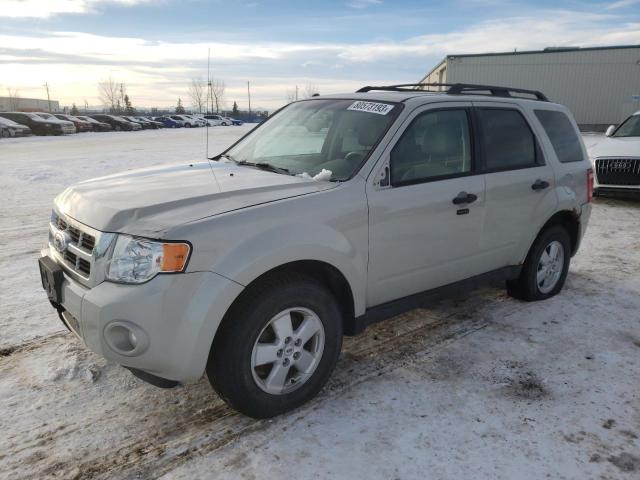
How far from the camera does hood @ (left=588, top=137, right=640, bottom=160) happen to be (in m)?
9.06

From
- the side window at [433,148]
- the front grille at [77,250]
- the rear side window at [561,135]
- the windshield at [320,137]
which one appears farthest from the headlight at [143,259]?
the rear side window at [561,135]

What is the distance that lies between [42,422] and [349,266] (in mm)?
1901

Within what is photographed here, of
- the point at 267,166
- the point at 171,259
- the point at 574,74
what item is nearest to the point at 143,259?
the point at 171,259

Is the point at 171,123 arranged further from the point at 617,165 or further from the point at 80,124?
the point at 617,165

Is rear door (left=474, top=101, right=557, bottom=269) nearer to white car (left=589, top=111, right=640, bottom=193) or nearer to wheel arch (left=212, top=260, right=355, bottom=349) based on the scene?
wheel arch (left=212, top=260, right=355, bottom=349)

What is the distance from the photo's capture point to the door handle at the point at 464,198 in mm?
3596

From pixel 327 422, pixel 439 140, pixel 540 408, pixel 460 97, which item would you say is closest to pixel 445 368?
pixel 540 408

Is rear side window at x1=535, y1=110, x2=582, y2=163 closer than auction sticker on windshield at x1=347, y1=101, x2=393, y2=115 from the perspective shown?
No

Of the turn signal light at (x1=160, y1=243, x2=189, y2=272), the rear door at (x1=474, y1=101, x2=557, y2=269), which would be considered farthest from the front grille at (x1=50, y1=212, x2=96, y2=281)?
the rear door at (x1=474, y1=101, x2=557, y2=269)

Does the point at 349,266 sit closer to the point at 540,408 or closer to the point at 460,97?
the point at 540,408

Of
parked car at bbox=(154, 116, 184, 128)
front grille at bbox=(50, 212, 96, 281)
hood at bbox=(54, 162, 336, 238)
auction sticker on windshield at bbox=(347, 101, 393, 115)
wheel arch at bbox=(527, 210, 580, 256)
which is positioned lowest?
parked car at bbox=(154, 116, 184, 128)

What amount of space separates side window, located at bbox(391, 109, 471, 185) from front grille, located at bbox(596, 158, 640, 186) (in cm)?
669

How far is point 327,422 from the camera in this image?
290 centimetres

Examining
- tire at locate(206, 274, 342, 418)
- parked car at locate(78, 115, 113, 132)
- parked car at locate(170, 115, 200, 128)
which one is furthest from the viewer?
parked car at locate(170, 115, 200, 128)
